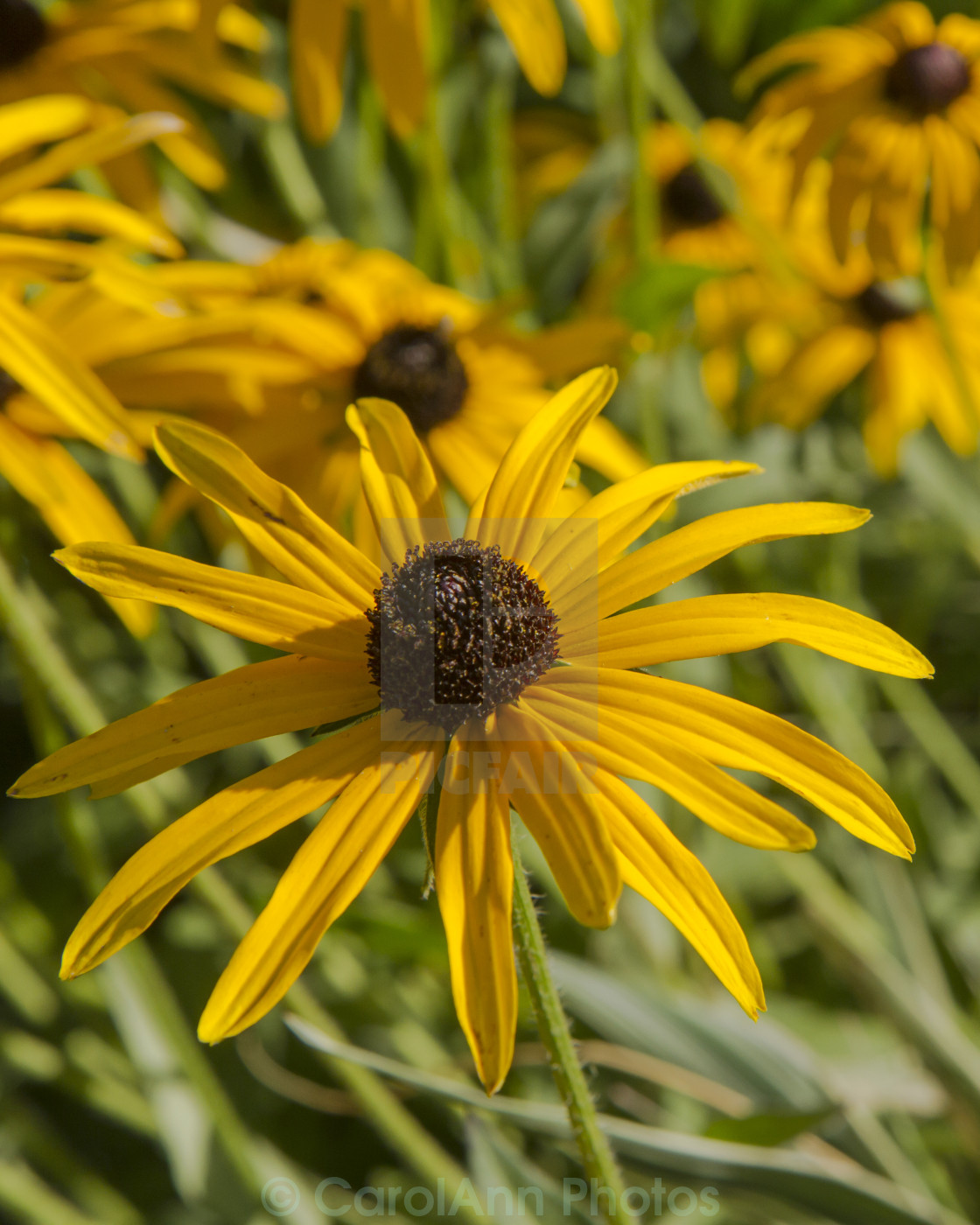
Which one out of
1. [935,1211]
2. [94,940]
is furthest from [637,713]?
[935,1211]

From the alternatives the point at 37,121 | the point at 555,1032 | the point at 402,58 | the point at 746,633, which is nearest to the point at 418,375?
the point at 402,58

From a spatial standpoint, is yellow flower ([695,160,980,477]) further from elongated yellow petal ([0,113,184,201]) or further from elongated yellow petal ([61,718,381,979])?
elongated yellow petal ([61,718,381,979])

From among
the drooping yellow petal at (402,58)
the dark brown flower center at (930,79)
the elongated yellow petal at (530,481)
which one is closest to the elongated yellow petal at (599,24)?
the drooping yellow petal at (402,58)

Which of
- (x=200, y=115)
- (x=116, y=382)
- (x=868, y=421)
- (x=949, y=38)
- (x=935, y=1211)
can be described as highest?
(x=200, y=115)

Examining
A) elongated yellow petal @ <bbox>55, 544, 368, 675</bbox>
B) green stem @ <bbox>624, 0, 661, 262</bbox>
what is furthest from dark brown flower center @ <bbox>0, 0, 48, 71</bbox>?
elongated yellow petal @ <bbox>55, 544, 368, 675</bbox>

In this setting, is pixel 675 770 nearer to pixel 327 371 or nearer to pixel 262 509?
pixel 262 509

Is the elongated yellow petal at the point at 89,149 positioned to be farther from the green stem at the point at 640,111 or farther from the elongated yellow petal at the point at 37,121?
the green stem at the point at 640,111

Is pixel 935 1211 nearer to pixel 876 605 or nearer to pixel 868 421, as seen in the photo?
pixel 868 421

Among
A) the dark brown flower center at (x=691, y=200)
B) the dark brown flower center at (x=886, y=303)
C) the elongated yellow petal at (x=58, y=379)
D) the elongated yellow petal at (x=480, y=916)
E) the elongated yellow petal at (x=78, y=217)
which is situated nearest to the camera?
the elongated yellow petal at (x=480, y=916)
